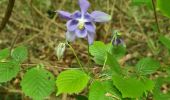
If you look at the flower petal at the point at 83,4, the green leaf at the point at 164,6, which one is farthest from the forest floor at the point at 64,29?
the green leaf at the point at 164,6

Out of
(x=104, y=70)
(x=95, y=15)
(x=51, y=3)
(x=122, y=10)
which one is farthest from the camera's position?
(x=51, y=3)

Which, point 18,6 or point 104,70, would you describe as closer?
point 104,70

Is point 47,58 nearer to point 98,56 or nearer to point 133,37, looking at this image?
point 133,37

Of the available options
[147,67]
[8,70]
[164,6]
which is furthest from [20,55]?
[164,6]

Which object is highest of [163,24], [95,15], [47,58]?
[95,15]

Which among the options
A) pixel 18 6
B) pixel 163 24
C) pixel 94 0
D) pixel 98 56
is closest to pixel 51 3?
pixel 18 6

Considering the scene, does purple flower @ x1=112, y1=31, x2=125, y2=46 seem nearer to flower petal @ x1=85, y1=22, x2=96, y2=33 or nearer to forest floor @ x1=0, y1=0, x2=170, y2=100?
flower petal @ x1=85, y1=22, x2=96, y2=33

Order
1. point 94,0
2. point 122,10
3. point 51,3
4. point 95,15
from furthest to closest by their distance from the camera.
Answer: point 51,3, point 122,10, point 94,0, point 95,15
